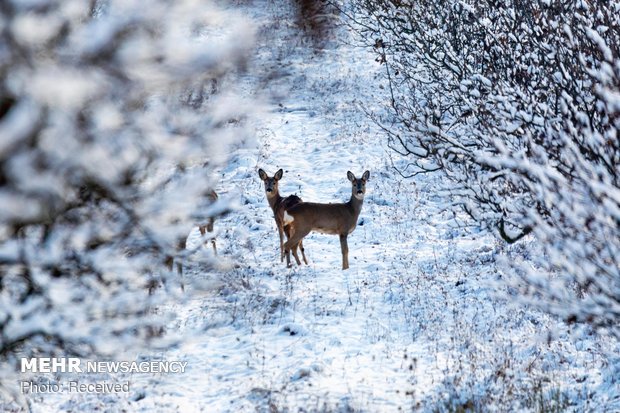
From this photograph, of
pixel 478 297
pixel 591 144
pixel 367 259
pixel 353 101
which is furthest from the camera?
pixel 353 101

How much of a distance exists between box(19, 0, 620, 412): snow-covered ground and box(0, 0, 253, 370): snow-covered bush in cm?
23

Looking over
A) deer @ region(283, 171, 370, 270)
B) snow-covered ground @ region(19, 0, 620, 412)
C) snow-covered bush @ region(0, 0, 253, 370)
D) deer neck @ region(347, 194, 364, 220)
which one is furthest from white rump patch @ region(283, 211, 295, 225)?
snow-covered bush @ region(0, 0, 253, 370)

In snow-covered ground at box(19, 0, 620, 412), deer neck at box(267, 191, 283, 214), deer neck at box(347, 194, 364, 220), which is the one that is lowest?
snow-covered ground at box(19, 0, 620, 412)

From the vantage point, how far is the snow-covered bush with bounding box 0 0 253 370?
230 cm

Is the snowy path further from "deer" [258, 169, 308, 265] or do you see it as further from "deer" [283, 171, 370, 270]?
"deer" [283, 171, 370, 270]

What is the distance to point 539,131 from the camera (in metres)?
8.54

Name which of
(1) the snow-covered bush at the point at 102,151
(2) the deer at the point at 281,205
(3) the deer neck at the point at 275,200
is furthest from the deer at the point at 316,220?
(1) the snow-covered bush at the point at 102,151

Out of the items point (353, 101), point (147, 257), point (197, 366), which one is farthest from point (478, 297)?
point (353, 101)

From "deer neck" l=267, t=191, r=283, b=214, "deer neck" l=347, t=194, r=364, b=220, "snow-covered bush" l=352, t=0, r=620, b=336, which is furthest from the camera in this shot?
"deer neck" l=267, t=191, r=283, b=214

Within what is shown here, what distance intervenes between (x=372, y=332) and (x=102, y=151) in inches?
266

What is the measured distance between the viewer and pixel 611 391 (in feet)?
23.0

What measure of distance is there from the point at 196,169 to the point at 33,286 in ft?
2.62

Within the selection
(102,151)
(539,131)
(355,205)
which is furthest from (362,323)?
(102,151)

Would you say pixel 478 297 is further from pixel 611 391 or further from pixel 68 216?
pixel 68 216
